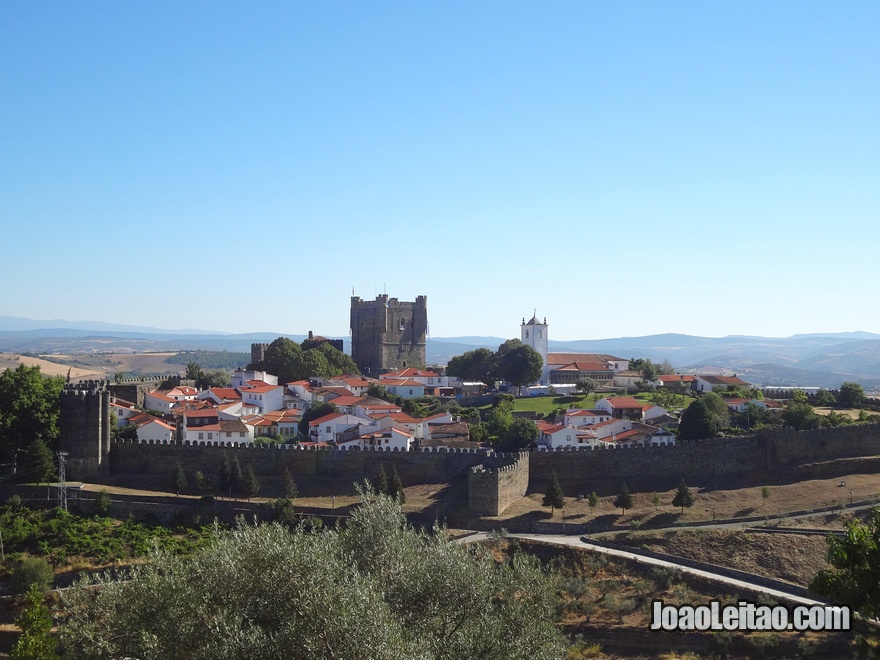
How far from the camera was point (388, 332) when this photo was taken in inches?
2950

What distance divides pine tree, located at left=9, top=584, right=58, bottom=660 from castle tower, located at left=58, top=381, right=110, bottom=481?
17.0 meters

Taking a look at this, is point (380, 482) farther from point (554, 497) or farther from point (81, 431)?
point (81, 431)

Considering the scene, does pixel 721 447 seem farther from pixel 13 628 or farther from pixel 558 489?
pixel 13 628

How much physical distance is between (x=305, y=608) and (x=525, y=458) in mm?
23909

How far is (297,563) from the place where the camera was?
16453mm

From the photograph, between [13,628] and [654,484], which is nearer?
[13,628]

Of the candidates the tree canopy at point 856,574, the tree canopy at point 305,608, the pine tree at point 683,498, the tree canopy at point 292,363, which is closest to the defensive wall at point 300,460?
the pine tree at point 683,498

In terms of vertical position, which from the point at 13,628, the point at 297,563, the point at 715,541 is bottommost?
the point at 13,628

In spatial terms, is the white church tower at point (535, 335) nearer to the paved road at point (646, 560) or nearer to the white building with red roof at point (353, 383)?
the white building with red roof at point (353, 383)

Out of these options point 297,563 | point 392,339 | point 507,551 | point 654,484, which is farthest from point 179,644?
point 392,339

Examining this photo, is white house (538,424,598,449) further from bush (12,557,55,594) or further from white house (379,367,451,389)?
bush (12,557,55,594)

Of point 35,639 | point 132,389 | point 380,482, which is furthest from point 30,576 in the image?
point 132,389

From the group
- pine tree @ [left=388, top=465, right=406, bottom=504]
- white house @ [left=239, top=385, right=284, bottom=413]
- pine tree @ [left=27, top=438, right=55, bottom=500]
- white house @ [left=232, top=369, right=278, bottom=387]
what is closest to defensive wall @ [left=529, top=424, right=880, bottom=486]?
pine tree @ [left=388, top=465, right=406, bottom=504]

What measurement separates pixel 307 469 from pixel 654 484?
1485 cm
